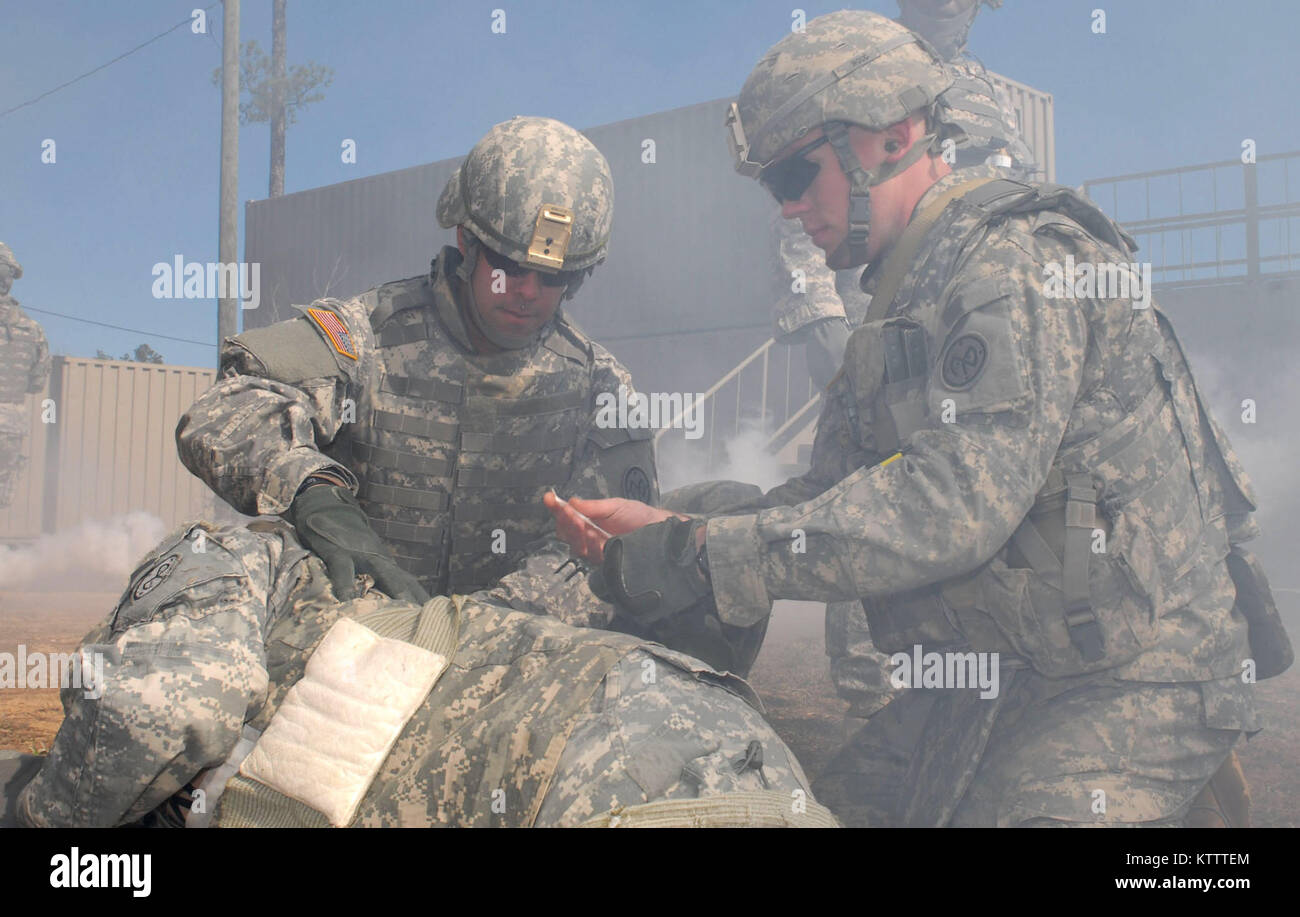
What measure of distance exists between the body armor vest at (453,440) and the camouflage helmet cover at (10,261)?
34.2 feet

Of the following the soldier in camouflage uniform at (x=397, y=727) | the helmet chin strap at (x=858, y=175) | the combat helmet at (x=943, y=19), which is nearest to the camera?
the soldier in camouflage uniform at (x=397, y=727)

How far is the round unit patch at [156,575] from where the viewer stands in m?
2.28

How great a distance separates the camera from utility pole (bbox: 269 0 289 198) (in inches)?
950

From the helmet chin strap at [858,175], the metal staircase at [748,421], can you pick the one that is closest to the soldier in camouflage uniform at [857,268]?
the helmet chin strap at [858,175]

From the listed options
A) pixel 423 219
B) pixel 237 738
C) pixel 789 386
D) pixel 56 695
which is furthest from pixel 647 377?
pixel 237 738

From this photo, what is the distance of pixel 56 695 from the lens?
17.5 ft

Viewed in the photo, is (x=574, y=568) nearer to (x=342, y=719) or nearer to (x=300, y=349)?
(x=300, y=349)

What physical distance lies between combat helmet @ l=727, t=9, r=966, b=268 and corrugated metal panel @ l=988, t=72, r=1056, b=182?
42.0 ft

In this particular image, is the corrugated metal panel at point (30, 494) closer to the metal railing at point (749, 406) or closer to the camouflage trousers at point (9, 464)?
the camouflage trousers at point (9, 464)

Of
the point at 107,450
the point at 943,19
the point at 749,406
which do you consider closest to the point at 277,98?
the point at 107,450

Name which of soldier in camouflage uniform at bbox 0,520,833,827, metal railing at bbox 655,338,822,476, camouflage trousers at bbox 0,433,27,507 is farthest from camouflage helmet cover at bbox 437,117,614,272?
camouflage trousers at bbox 0,433,27,507
